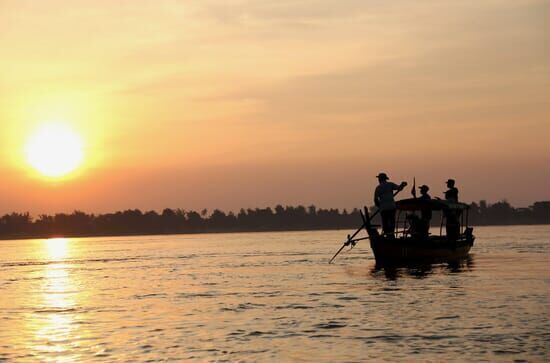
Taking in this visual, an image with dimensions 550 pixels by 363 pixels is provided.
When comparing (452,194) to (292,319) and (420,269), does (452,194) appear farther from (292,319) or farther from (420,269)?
(292,319)

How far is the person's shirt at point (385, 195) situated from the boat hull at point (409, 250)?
1824 millimetres

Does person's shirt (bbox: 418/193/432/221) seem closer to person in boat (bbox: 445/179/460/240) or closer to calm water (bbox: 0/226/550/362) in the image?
person in boat (bbox: 445/179/460/240)

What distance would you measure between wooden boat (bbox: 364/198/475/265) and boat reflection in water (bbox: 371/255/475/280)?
0.95 feet

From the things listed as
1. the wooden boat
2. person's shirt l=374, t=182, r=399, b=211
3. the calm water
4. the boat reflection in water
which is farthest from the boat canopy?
the calm water

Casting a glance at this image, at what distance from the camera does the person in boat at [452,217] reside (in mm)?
48969

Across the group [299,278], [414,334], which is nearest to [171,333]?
[414,334]

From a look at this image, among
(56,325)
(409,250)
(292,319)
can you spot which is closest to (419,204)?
(409,250)

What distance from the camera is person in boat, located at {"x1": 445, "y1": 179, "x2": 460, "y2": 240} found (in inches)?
1928

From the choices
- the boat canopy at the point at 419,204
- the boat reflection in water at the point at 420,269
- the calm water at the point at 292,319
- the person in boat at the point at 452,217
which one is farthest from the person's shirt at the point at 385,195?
Answer: the person in boat at the point at 452,217

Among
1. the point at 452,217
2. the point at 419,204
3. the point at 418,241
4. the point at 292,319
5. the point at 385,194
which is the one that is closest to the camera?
the point at 292,319

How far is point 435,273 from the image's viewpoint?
39031mm

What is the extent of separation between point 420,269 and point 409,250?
1.82 meters

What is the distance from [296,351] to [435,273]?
73.8 ft

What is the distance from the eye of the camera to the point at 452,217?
49.0 m
